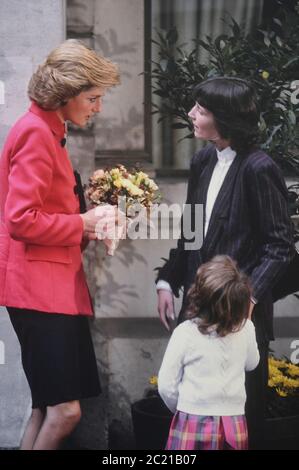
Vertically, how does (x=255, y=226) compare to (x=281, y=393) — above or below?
above

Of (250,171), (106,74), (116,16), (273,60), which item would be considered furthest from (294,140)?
(116,16)

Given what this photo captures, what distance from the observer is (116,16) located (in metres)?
6.45

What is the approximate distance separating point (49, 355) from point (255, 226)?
1.08m

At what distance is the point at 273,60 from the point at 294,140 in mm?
533

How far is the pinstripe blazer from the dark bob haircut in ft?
0.26

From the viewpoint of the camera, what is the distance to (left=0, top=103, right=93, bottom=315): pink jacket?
4.12m

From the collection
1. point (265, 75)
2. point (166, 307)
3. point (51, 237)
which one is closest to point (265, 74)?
point (265, 75)

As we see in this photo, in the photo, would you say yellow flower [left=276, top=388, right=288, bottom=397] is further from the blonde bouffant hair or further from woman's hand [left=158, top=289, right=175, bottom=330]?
the blonde bouffant hair

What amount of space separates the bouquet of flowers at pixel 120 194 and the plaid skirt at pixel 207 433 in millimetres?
879

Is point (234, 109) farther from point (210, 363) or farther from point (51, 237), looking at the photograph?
point (210, 363)

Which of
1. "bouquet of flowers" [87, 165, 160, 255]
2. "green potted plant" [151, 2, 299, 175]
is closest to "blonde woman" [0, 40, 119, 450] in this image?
"bouquet of flowers" [87, 165, 160, 255]

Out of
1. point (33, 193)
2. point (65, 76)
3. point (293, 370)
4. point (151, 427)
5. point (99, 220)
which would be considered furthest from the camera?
point (293, 370)

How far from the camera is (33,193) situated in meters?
4.11

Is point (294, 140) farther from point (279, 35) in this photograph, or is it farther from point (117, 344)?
point (117, 344)
